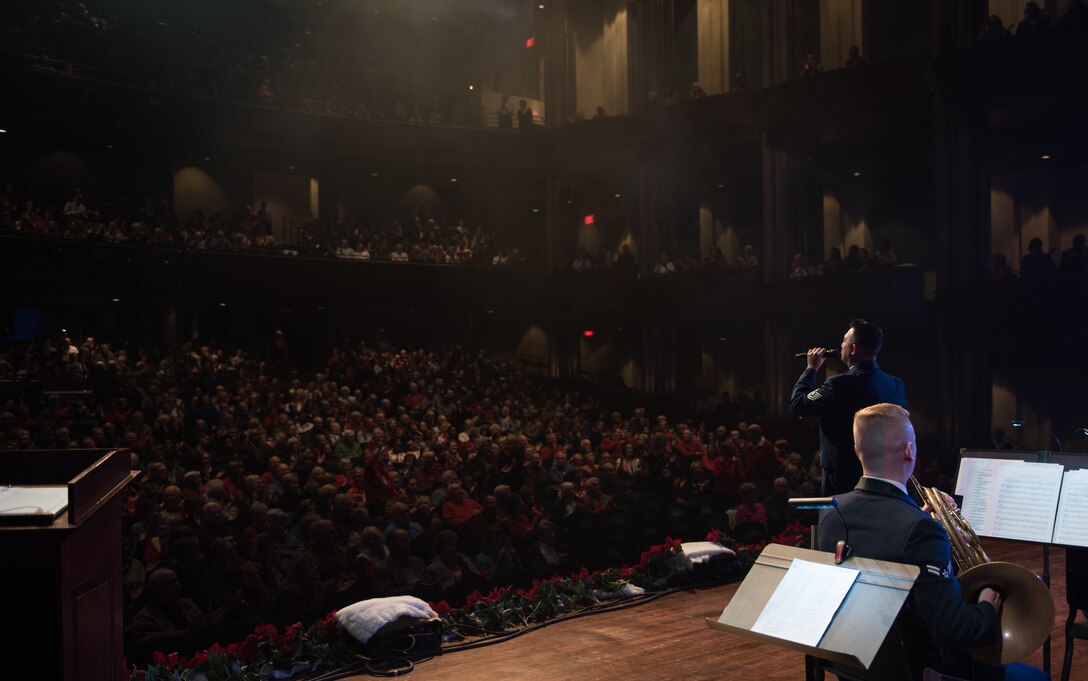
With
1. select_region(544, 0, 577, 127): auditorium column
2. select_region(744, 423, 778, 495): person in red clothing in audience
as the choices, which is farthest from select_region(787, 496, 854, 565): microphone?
select_region(544, 0, 577, 127): auditorium column

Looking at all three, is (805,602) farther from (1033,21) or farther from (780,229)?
(780,229)

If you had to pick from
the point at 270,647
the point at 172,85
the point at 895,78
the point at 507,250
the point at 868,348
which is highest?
the point at 172,85

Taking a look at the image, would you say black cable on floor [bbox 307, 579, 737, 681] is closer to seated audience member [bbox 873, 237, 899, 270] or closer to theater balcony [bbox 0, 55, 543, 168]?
seated audience member [bbox 873, 237, 899, 270]

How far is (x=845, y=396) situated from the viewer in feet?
13.5

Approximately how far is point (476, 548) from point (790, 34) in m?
14.1

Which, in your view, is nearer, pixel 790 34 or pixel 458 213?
pixel 790 34

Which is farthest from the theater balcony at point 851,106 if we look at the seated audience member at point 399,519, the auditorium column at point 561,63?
the seated audience member at point 399,519

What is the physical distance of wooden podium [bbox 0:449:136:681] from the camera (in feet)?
6.75

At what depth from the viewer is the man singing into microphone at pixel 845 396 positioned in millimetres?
4125

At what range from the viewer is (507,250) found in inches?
930

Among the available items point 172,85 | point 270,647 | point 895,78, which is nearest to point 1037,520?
point 270,647

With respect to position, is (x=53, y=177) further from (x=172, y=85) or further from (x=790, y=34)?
(x=790, y=34)

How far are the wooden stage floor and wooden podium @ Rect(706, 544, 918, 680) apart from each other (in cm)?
222

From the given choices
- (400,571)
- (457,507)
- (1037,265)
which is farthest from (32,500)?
(1037,265)
